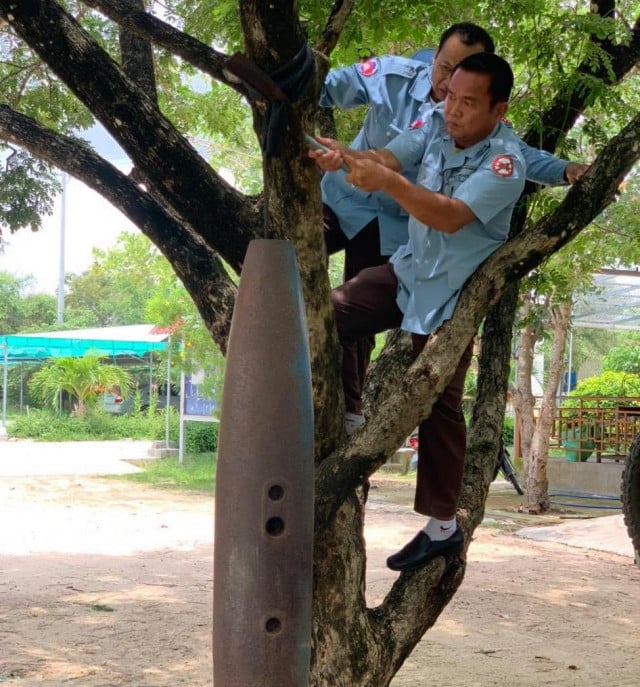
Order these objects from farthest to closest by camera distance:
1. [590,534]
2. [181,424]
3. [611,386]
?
[611,386]
[181,424]
[590,534]

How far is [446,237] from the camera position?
311cm

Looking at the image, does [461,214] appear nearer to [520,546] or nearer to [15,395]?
[520,546]

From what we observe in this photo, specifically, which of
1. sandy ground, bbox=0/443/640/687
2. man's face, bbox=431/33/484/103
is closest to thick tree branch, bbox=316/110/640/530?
Answer: man's face, bbox=431/33/484/103

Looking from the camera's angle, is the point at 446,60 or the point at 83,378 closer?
the point at 446,60

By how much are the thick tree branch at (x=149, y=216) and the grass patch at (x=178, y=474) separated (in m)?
12.0

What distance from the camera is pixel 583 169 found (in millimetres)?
3406

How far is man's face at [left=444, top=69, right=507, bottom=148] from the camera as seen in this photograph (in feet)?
9.91

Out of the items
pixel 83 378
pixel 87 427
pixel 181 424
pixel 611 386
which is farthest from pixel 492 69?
pixel 87 427

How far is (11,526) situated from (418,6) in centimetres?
888

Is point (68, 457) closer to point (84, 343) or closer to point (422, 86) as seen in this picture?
point (84, 343)

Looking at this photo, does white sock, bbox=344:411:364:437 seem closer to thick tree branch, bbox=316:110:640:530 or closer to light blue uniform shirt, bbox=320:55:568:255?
thick tree branch, bbox=316:110:640:530

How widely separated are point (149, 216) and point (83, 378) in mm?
22023

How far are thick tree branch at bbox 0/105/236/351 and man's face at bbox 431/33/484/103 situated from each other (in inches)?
40.6

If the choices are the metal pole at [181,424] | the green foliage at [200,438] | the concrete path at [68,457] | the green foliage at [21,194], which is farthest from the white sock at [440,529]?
the green foliage at [200,438]
